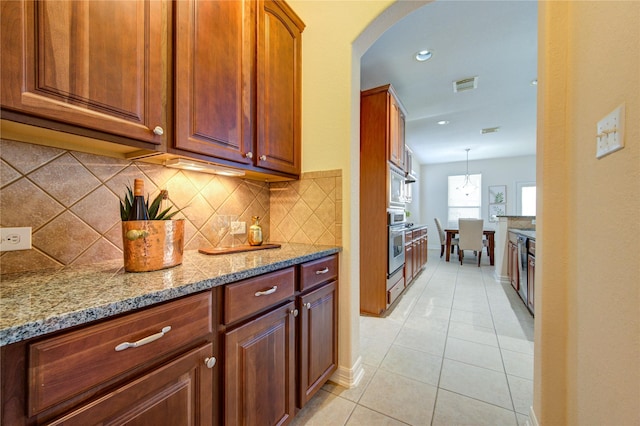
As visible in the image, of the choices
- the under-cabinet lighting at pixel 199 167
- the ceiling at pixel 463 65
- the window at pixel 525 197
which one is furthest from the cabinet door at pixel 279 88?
the window at pixel 525 197

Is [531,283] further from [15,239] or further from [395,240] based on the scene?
[15,239]

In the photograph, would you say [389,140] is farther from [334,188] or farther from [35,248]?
[35,248]

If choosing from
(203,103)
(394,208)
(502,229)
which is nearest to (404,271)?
(394,208)

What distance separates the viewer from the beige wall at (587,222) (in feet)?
2.14

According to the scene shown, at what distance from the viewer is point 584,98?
36.4 inches

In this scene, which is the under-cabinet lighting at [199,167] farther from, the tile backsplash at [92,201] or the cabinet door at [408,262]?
the cabinet door at [408,262]

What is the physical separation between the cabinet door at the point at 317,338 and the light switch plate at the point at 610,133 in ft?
4.12

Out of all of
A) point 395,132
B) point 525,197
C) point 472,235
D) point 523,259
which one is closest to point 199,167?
point 395,132

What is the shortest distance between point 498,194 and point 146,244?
8437 mm

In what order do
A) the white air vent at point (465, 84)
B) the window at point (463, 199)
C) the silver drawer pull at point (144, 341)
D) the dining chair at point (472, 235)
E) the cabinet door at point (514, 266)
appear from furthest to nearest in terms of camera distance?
the window at point (463, 199), the dining chair at point (472, 235), the cabinet door at point (514, 266), the white air vent at point (465, 84), the silver drawer pull at point (144, 341)

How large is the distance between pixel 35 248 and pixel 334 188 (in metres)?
1.40

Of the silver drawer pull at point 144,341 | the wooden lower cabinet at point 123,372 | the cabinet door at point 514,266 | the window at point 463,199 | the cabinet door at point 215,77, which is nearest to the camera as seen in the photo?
the wooden lower cabinet at point 123,372

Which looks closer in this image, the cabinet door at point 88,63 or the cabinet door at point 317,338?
the cabinet door at point 88,63

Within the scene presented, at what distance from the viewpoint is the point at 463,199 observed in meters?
7.48
